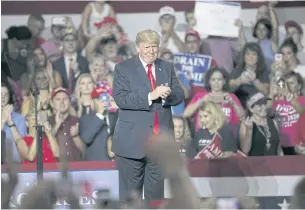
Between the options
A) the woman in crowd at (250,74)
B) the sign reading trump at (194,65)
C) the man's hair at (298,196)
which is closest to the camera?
the man's hair at (298,196)

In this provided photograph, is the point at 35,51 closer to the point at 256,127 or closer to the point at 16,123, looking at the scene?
the point at 16,123

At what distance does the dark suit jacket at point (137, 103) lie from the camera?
766 cm

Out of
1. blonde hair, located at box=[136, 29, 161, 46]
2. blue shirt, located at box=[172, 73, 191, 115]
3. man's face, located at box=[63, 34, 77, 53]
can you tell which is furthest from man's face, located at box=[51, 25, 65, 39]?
blonde hair, located at box=[136, 29, 161, 46]

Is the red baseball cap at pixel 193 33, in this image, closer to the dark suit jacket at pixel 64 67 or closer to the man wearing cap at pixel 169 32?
the man wearing cap at pixel 169 32

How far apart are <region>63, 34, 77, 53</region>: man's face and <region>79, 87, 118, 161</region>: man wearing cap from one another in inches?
56.1

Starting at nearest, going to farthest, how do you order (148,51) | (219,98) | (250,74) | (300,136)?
(148,51) < (300,136) < (219,98) < (250,74)

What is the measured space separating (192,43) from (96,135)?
2.10 m

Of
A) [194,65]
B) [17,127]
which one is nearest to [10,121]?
[17,127]

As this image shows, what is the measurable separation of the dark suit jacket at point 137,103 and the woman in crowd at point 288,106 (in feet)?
9.36

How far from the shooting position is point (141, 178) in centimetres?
782

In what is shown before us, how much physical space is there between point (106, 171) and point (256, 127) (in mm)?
1819

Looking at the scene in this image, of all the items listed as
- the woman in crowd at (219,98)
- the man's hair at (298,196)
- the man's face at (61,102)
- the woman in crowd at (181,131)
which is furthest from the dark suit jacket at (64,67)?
the man's hair at (298,196)

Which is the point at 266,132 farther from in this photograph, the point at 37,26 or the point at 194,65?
the point at 37,26

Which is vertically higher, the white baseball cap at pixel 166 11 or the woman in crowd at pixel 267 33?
the white baseball cap at pixel 166 11
